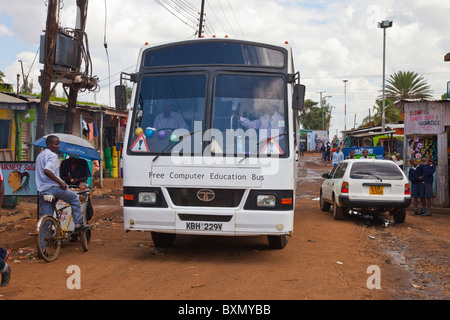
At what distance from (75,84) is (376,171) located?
28.4ft

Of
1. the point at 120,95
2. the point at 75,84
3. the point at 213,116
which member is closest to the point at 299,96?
the point at 213,116

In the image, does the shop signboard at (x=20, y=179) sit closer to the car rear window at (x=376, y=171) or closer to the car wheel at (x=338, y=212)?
the car wheel at (x=338, y=212)

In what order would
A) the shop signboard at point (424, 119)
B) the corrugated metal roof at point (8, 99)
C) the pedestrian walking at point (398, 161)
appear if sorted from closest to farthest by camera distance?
the corrugated metal roof at point (8, 99) → the shop signboard at point (424, 119) → the pedestrian walking at point (398, 161)

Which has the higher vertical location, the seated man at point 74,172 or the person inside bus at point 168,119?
the person inside bus at point 168,119

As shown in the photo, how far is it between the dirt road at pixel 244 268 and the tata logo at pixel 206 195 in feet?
3.20

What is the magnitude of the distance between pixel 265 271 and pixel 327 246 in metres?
2.56

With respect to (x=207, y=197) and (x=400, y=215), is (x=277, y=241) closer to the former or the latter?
(x=207, y=197)

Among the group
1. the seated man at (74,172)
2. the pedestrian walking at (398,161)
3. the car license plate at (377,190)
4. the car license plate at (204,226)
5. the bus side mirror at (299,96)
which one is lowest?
the car license plate at (204,226)

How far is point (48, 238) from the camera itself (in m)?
7.45

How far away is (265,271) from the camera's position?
22.6 feet

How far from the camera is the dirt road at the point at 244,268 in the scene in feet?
18.7

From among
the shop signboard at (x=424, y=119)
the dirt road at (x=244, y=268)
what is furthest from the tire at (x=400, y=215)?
the shop signboard at (x=424, y=119)

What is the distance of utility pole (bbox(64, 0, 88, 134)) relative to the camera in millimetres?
13664

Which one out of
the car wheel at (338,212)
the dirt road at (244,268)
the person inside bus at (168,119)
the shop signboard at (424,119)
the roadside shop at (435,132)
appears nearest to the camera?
the dirt road at (244,268)
